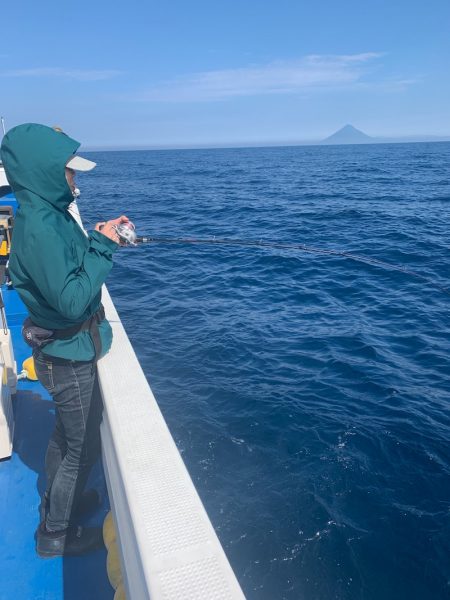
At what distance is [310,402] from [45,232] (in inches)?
211

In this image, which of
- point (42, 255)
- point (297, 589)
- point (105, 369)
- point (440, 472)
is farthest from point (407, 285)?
point (42, 255)

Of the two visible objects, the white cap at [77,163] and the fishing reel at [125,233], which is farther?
the fishing reel at [125,233]

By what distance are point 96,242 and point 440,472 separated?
4.95 metres

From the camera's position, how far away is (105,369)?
9.53 feet

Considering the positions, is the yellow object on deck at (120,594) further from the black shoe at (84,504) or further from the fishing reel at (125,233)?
the fishing reel at (125,233)

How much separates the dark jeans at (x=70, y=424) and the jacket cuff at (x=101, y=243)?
26.0 inches

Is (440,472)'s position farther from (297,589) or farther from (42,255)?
(42,255)

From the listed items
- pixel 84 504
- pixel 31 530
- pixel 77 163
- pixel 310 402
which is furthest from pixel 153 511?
pixel 310 402

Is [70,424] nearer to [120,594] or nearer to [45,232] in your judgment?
[120,594]

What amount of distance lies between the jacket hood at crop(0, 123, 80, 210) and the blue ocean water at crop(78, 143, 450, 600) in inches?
152

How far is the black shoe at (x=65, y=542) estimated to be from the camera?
276cm

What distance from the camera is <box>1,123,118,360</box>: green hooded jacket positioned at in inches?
81.5

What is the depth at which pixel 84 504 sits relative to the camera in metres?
3.05

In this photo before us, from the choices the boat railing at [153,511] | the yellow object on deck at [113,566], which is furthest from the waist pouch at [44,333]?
the yellow object on deck at [113,566]
